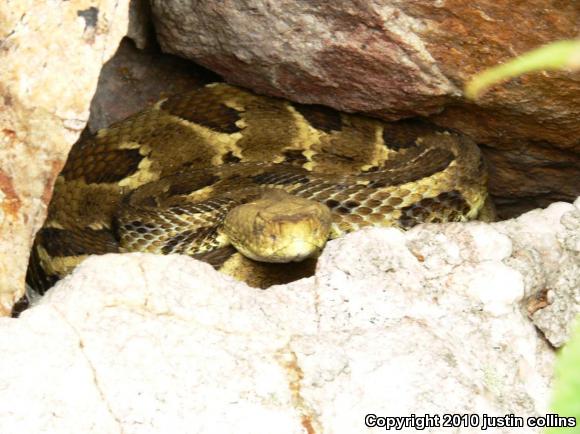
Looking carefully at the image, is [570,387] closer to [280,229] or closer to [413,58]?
[280,229]

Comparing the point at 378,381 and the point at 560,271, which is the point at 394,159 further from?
the point at 378,381

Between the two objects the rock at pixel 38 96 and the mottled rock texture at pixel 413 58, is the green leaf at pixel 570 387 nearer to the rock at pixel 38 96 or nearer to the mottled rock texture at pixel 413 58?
the rock at pixel 38 96

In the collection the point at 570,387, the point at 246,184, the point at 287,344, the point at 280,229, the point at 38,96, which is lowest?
the point at 246,184

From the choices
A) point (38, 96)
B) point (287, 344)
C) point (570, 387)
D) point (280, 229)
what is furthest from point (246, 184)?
point (570, 387)

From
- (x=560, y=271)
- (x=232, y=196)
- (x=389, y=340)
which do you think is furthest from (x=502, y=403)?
(x=232, y=196)

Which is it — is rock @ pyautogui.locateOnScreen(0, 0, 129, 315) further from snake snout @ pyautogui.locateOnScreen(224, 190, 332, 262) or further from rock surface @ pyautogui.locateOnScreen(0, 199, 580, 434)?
snake snout @ pyautogui.locateOnScreen(224, 190, 332, 262)

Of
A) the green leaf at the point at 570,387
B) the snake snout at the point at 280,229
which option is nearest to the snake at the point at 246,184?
the snake snout at the point at 280,229

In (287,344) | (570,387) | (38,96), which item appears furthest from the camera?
(38,96)

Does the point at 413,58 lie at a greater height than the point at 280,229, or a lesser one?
greater
